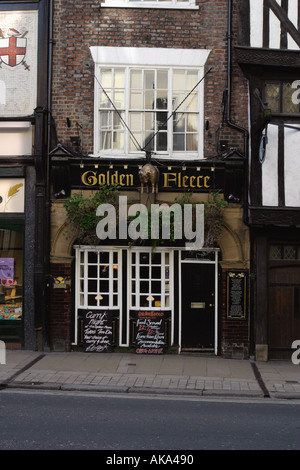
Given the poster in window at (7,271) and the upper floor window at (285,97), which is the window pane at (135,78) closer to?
the upper floor window at (285,97)

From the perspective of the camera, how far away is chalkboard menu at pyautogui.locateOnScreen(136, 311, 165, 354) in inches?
460

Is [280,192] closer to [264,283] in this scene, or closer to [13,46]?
[264,283]

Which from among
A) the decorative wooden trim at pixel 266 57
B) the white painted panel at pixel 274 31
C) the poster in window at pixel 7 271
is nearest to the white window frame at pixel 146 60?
the decorative wooden trim at pixel 266 57

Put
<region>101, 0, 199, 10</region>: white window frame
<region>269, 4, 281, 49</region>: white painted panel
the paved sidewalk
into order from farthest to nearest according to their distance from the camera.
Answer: <region>101, 0, 199, 10</region>: white window frame
<region>269, 4, 281, 49</region>: white painted panel
the paved sidewalk

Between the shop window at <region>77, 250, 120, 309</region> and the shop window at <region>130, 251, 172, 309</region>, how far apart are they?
0.39 m

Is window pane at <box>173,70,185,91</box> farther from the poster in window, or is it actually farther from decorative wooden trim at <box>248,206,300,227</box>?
the poster in window

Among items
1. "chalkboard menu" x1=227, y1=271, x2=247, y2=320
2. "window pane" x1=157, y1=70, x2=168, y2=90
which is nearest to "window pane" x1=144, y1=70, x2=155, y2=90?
"window pane" x1=157, y1=70, x2=168, y2=90

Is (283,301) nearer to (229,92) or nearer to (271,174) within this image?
(271,174)

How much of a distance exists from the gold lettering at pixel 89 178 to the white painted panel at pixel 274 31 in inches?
188

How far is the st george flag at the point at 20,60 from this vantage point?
39.2 ft

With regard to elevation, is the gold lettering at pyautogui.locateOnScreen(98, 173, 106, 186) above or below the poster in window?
above

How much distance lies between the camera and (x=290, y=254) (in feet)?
38.4
